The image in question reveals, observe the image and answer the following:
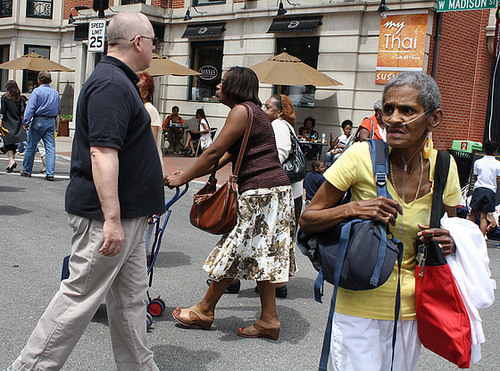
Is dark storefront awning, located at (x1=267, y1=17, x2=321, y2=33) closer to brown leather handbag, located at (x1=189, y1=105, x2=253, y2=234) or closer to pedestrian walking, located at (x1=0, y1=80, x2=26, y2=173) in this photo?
pedestrian walking, located at (x1=0, y1=80, x2=26, y2=173)

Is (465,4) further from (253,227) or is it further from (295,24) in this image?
(253,227)

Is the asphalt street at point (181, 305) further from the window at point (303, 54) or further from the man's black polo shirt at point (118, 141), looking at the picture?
the window at point (303, 54)

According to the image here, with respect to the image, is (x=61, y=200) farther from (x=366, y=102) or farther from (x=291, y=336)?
(x=366, y=102)

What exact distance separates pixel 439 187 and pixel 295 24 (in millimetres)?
14677

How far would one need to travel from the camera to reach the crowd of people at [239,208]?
7.55 ft

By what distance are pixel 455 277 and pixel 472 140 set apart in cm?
1600

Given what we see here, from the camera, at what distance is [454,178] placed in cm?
242

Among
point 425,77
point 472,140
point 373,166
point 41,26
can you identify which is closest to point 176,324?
point 373,166

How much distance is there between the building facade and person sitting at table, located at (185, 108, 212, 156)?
62 centimetres

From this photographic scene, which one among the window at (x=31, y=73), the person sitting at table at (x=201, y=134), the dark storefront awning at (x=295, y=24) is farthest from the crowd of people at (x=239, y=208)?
the window at (x=31, y=73)

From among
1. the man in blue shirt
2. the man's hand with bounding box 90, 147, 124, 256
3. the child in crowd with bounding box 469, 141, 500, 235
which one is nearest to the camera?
the man's hand with bounding box 90, 147, 124, 256

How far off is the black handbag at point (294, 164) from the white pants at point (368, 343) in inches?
120

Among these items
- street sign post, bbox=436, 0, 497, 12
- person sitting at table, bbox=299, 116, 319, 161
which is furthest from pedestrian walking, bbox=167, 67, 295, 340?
person sitting at table, bbox=299, 116, 319, 161

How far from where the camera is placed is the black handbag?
211 inches
